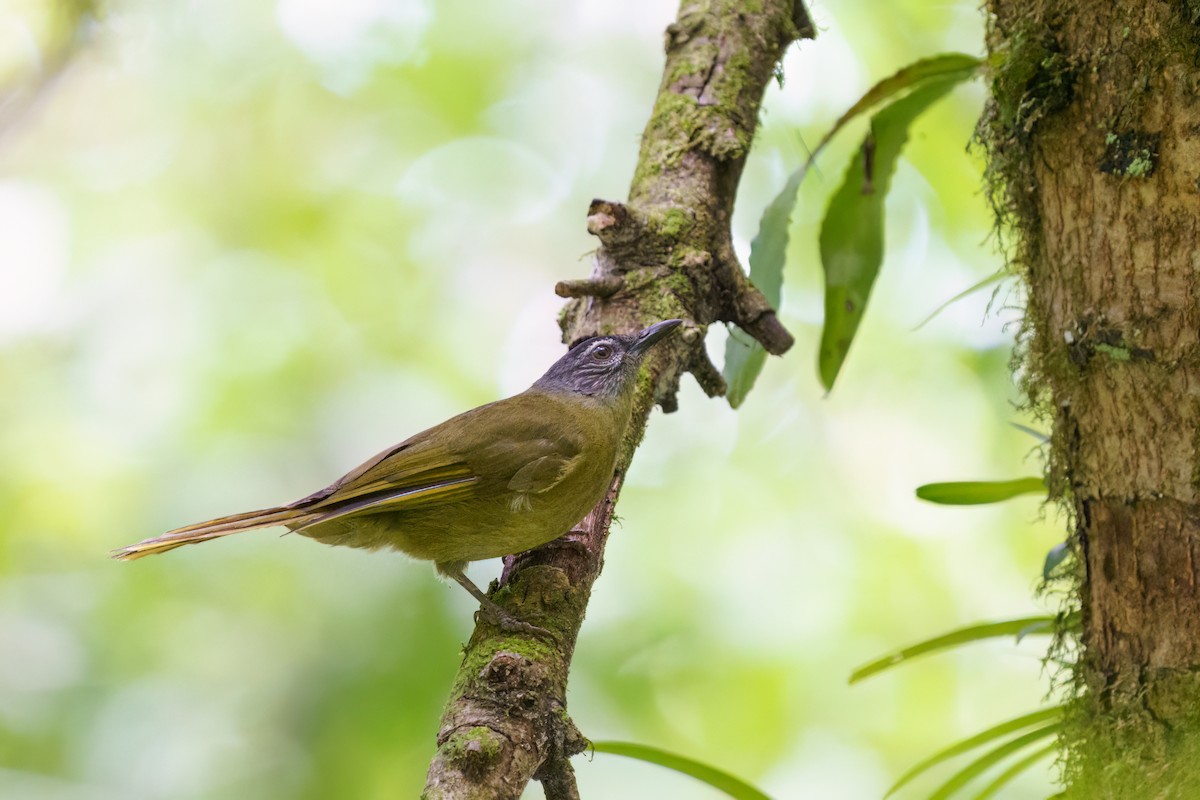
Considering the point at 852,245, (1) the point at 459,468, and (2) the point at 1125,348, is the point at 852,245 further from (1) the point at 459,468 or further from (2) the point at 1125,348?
(1) the point at 459,468

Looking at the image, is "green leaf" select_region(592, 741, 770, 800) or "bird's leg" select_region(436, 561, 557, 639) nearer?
"bird's leg" select_region(436, 561, 557, 639)

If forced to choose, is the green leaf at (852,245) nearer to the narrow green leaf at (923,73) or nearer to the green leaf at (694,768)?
the narrow green leaf at (923,73)

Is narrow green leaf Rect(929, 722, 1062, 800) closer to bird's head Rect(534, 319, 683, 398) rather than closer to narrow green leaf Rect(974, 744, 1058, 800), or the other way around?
narrow green leaf Rect(974, 744, 1058, 800)

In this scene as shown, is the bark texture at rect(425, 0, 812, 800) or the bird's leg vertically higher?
the bark texture at rect(425, 0, 812, 800)

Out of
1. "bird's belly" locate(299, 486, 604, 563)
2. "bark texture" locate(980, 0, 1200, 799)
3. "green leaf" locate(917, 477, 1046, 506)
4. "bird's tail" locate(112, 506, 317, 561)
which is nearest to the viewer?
"bark texture" locate(980, 0, 1200, 799)

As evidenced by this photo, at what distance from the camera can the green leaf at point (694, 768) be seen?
246cm

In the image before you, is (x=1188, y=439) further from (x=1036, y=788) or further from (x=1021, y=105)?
(x=1036, y=788)

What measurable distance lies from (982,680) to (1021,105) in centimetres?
498

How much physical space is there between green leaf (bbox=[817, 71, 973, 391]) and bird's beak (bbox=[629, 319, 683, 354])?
2.20 ft

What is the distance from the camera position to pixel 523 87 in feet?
25.0

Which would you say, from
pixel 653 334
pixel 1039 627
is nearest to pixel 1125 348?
pixel 1039 627

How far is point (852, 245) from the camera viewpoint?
3180 millimetres

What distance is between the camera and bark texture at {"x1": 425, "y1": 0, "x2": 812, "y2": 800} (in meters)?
2.44

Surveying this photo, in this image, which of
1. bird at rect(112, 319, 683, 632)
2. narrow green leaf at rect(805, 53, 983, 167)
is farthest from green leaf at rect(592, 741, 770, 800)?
narrow green leaf at rect(805, 53, 983, 167)
